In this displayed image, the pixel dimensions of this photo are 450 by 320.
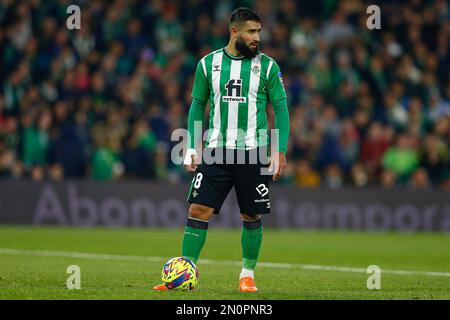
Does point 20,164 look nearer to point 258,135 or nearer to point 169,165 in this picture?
point 169,165

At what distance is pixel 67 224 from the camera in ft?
63.2

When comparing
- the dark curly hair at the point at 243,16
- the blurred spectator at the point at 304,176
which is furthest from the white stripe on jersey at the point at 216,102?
the blurred spectator at the point at 304,176

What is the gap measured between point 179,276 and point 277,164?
133cm

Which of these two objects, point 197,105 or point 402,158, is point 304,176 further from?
point 197,105

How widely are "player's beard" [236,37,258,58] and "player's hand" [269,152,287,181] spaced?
0.94m

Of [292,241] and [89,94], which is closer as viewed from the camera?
[292,241]

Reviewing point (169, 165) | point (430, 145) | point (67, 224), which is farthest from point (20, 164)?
point (430, 145)

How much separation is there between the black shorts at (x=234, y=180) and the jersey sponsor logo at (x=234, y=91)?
466 mm

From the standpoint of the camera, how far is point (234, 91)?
29.6ft

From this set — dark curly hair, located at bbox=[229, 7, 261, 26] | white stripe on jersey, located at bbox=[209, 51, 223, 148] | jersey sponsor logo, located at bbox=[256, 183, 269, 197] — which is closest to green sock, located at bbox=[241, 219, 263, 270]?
jersey sponsor logo, located at bbox=[256, 183, 269, 197]

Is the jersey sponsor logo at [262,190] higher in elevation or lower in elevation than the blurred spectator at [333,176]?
higher

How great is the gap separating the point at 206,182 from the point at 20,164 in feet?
35.5

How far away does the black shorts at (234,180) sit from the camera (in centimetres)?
899

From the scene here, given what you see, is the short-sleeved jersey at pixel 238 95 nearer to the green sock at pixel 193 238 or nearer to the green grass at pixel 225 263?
the green sock at pixel 193 238
